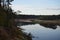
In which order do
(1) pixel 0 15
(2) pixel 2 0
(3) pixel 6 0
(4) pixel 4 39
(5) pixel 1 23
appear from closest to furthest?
(4) pixel 4 39 < (5) pixel 1 23 < (1) pixel 0 15 < (2) pixel 2 0 < (3) pixel 6 0

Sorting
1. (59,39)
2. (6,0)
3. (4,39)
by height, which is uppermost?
(6,0)

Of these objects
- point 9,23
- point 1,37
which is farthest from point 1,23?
point 1,37

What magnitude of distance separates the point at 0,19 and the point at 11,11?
3.70m

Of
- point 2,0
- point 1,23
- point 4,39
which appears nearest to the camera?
point 4,39

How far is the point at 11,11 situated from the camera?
56.5ft

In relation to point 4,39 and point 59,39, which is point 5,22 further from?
point 59,39

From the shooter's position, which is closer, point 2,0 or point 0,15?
point 0,15

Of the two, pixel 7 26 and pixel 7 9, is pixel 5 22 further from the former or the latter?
Result: pixel 7 9

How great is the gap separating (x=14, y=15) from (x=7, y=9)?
3.75 feet

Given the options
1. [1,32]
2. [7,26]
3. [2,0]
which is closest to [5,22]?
[7,26]

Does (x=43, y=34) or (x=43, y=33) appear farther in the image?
(x=43, y=33)

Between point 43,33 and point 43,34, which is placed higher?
point 43,34

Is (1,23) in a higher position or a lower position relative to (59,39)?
higher

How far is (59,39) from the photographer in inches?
896
